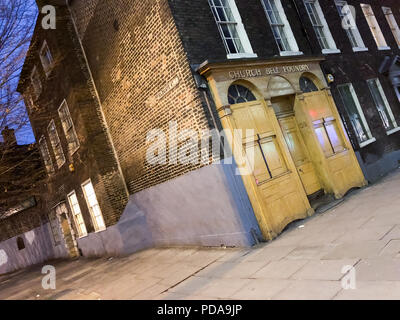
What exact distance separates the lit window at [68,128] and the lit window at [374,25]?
542 inches

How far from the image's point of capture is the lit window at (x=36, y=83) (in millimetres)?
14074

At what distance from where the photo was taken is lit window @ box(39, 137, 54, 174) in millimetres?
14781

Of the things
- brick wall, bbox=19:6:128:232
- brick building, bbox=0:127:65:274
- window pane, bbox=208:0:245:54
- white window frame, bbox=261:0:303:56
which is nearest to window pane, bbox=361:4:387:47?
white window frame, bbox=261:0:303:56

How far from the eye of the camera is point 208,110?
6.75 m

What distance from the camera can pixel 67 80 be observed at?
11.2m

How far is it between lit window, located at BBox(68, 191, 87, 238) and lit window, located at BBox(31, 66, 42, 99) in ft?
17.6

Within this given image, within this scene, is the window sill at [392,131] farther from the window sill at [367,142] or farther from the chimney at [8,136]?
the chimney at [8,136]

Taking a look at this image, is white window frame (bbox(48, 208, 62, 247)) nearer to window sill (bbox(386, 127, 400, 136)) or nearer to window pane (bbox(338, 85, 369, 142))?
window pane (bbox(338, 85, 369, 142))

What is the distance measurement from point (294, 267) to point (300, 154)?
468cm

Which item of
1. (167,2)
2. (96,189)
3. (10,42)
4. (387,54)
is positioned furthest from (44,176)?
(387,54)

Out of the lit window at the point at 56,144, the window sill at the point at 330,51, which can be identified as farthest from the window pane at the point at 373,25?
the lit window at the point at 56,144
